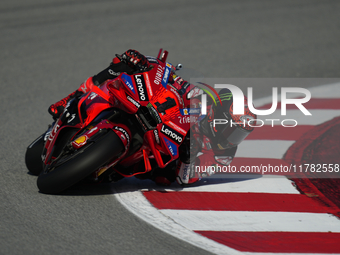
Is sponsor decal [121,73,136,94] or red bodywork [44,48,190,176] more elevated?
sponsor decal [121,73,136,94]

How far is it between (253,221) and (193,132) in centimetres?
106

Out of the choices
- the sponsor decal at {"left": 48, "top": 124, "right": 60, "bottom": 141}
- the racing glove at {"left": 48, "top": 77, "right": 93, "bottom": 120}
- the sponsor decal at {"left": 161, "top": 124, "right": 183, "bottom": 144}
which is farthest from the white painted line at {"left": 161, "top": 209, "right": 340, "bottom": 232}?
the racing glove at {"left": 48, "top": 77, "right": 93, "bottom": 120}

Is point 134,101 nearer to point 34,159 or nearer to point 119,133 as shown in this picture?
point 119,133

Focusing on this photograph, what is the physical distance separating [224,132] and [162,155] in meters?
0.66

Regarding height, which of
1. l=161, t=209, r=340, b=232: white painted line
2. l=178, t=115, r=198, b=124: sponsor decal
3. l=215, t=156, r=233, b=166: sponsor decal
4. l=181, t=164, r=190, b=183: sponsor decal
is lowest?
l=161, t=209, r=340, b=232: white painted line

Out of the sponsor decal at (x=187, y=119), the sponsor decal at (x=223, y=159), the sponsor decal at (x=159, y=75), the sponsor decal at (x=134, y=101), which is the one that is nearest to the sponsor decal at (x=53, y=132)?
the sponsor decal at (x=134, y=101)

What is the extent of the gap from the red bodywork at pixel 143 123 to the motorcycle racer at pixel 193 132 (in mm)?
152

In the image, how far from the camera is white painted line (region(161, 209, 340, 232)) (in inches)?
158

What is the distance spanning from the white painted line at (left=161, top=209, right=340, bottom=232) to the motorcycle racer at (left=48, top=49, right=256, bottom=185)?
0.58 m

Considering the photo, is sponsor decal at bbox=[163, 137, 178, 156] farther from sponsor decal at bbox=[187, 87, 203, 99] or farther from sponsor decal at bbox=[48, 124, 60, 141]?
sponsor decal at bbox=[48, 124, 60, 141]

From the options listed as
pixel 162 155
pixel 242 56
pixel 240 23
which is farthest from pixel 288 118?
pixel 240 23

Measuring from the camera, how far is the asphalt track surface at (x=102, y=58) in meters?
3.67

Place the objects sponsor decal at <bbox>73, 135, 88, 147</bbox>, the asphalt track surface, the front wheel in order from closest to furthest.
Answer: the asphalt track surface
the front wheel
sponsor decal at <bbox>73, 135, 88, 147</bbox>

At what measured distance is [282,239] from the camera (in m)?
3.82
